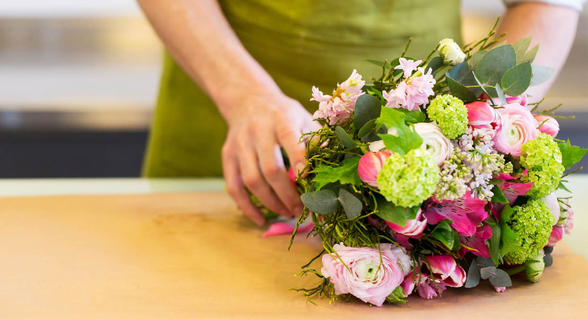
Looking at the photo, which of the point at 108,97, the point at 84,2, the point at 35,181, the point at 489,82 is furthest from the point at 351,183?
the point at 84,2

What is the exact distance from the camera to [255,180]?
0.74 m

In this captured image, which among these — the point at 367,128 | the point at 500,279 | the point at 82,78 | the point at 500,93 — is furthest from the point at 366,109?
the point at 82,78

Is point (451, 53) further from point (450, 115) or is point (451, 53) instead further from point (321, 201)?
point (321, 201)

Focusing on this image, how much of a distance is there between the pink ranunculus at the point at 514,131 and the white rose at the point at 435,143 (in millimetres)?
67

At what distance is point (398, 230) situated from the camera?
1.57 feet

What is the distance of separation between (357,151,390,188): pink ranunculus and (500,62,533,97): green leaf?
15cm

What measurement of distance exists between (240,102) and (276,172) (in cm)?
14

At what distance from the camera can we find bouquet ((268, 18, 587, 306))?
472mm

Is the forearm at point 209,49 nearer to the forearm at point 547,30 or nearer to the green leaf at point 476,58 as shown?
the green leaf at point 476,58

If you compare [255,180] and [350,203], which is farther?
[255,180]

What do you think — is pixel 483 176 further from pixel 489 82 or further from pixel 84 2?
pixel 84 2

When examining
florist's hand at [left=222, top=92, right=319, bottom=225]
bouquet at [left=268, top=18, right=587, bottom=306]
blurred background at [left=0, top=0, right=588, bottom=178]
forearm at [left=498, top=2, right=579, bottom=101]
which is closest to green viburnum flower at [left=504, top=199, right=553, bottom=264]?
bouquet at [left=268, top=18, right=587, bottom=306]

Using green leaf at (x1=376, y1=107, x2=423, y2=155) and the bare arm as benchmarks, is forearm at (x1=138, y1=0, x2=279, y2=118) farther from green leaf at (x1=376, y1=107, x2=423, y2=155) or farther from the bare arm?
green leaf at (x1=376, y1=107, x2=423, y2=155)

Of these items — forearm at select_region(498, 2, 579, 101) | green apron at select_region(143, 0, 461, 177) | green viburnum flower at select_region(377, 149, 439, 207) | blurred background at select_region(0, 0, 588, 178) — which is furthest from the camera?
blurred background at select_region(0, 0, 588, 178)
